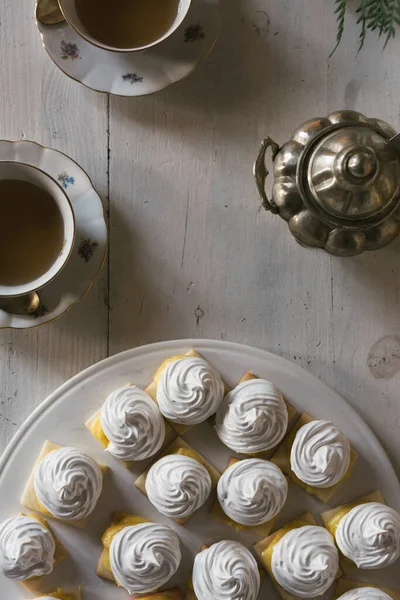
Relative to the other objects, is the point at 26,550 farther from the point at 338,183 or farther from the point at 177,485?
the point at 338,183

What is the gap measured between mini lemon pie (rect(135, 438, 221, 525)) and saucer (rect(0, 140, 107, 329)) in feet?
0.86

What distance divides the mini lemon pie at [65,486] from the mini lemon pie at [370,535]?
1.17ft

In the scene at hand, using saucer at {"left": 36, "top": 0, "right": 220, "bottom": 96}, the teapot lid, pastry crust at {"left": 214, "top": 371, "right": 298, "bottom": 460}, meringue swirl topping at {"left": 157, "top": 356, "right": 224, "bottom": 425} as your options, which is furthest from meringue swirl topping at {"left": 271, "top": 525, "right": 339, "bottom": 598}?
saucer at {"left": 36, "top": 0, "right": 220, "bottom": 96}

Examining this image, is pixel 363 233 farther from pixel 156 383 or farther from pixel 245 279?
pixel 156 383

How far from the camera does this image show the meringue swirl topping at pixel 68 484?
1024 mm

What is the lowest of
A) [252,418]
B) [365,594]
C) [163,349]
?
[365,594]

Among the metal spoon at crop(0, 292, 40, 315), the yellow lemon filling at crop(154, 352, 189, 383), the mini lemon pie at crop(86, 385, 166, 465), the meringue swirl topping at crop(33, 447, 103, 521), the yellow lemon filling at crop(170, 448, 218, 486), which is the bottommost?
the meringue swirl topping at crop(33, 447, 103, 521)

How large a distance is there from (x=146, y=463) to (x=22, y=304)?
0.29 metres

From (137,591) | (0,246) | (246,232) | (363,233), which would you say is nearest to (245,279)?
(246,232)

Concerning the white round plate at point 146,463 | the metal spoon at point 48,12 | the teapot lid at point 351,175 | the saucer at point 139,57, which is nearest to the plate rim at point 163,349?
the white round plate at point 146,463

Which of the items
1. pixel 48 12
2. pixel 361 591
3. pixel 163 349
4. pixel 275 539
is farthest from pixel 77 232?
pixel 361 591

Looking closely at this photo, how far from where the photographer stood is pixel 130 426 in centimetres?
104

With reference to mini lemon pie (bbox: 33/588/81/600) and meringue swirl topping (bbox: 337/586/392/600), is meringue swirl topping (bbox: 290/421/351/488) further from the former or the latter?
mini lemon pie (bbox: 33/588/81/600)

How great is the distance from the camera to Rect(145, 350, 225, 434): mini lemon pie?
1.05 m
